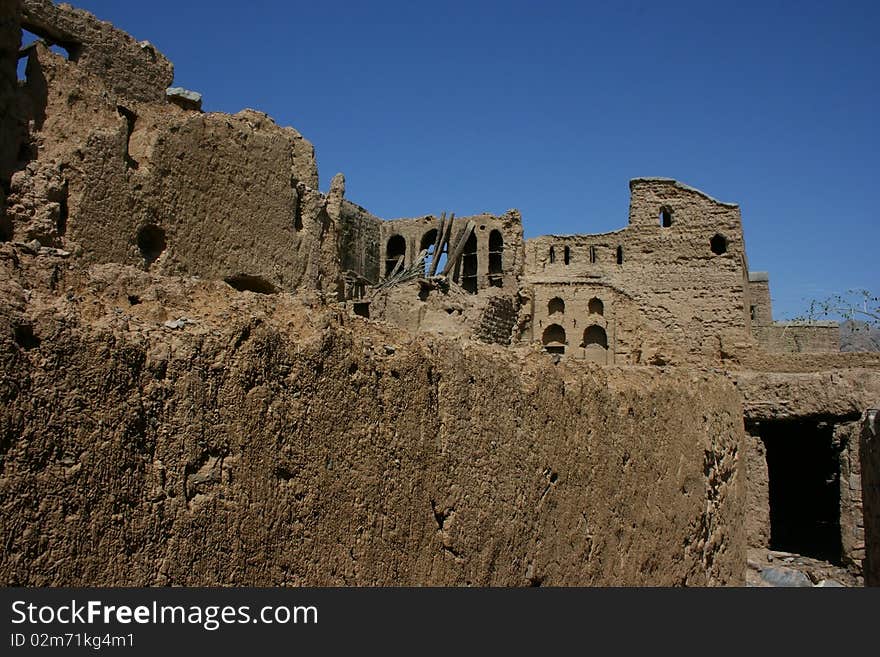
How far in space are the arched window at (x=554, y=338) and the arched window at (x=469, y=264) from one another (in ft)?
14.7

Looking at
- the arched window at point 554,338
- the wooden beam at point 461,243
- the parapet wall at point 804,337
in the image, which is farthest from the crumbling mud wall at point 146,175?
the parapet wall at point 804,337

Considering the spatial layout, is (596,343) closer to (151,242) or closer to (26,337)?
(151,242)

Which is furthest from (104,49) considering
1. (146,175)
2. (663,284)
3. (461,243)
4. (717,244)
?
(461,243)

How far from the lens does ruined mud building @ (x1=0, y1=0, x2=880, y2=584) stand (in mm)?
3006

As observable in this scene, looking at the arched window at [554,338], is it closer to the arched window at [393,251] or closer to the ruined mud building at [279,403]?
the ruined mud building at [279,403]

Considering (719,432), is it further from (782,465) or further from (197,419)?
(197,419)

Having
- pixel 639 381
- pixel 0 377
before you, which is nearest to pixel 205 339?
pixel 0 377

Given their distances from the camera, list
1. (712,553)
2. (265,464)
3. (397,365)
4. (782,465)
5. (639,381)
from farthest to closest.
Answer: (782,465) → (712,553) → (639,381) → (397,365) → (265,464)

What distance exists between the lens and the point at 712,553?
8.28 meters

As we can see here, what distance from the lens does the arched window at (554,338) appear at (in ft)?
73.8

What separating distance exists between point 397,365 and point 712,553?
17.0 feet

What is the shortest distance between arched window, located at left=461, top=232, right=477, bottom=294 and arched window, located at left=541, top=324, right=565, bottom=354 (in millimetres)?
4475

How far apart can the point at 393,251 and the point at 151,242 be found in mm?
19593

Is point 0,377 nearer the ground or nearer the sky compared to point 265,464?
nearer the sky
